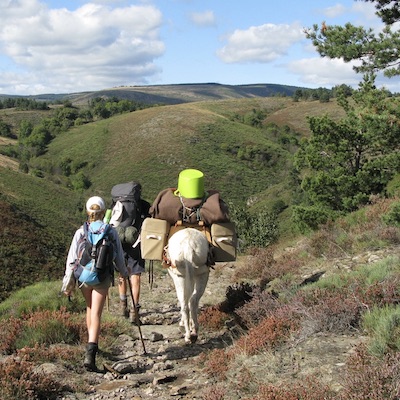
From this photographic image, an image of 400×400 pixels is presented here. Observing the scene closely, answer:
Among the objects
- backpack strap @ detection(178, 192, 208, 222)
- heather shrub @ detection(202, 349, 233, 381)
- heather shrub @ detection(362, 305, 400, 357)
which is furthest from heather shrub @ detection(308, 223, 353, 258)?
heather shrub @ detection(202, 349, 233, 381)

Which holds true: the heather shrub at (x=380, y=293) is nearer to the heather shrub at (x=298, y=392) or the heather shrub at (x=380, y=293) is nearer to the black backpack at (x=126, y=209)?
the heather shrub at (x=298, y=392)

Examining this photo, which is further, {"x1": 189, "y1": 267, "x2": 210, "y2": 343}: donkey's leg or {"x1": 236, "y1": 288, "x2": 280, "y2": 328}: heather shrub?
{"x1": 236, "y1": 288, "x2": 280, "y2": 328}: heather shrub

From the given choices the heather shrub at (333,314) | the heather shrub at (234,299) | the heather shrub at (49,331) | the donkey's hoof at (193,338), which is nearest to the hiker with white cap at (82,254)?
the heather shrub at (49,331)

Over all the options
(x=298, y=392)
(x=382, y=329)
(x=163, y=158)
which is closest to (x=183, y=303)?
(x=382, y=329)

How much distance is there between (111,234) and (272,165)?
313ft

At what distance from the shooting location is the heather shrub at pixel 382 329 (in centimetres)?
395

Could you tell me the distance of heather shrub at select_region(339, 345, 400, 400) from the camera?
319cm

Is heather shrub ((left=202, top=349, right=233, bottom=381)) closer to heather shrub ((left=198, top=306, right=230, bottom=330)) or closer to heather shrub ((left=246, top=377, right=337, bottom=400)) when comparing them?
heather shrub ((left=246, top=377, right=337, bottom=400))

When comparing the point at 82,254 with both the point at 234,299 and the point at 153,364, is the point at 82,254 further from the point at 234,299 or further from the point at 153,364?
the point at 234,299

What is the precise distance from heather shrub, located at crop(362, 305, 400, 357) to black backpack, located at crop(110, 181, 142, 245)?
361 cm

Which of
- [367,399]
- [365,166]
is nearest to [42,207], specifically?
[365,166]

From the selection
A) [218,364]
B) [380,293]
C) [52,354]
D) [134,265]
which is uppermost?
[380,293]

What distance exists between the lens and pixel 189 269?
5.89 m

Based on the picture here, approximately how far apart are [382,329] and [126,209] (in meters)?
4.19
